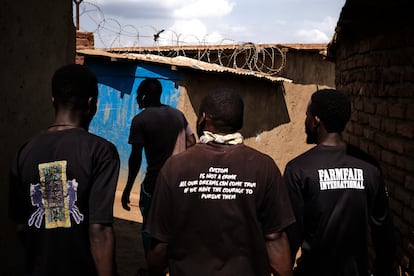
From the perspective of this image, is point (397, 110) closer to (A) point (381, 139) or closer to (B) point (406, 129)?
(B) point (406, 129)

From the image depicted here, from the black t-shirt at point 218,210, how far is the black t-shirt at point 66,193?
26cm

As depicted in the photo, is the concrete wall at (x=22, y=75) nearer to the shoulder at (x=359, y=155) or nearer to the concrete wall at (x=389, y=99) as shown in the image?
the shoulder at (x=359, y=155)

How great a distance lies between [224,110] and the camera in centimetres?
242

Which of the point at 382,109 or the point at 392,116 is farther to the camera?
the point at 382,109

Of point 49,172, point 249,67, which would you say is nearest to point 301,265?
point 49,172

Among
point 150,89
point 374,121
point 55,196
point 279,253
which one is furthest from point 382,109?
point 55,196

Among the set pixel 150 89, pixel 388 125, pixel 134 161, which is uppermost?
pixel 150 89

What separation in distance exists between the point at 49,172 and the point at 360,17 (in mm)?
3232

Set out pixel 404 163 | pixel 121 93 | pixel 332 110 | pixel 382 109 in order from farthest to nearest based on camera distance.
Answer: pixel 121 93 < pixel 382 109 < pixel 404 163 < pixel 332 110

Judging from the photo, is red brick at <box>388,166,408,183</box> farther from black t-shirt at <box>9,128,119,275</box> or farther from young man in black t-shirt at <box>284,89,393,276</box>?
black t-shirt at <box>9,128,119,275</box>

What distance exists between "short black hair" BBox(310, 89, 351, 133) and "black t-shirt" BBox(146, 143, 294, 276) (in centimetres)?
61

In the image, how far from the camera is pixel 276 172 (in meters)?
2.43

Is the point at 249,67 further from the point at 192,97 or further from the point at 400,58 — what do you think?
the point at 400,58

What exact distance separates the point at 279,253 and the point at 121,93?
8.03 metres
